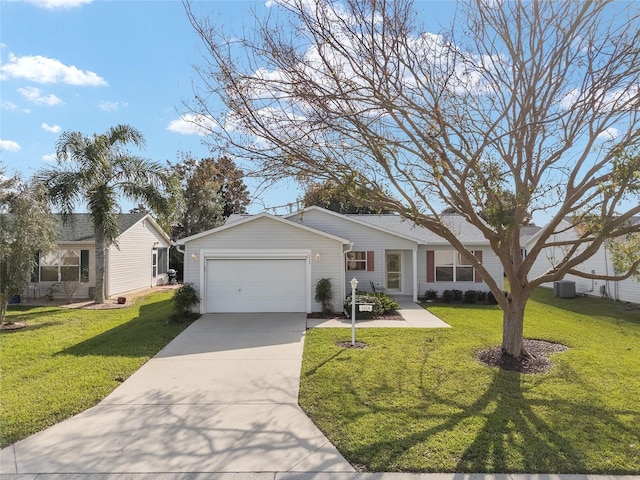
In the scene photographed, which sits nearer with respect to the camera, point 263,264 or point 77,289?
point 263,264

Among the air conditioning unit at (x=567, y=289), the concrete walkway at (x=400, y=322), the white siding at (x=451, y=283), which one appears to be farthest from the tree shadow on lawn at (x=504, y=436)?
the air conditioning unit at (x=567, y=289)

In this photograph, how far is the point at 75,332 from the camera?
424 inches

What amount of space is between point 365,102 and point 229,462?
5.82m

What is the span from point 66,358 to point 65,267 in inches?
444

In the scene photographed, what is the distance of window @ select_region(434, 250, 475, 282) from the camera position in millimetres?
18281

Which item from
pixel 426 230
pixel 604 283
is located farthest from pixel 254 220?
pixel 604 283

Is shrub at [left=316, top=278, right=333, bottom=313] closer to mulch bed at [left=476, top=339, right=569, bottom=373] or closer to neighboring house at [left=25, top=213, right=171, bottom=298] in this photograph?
mulch bed at [left=476, top=339, right=569, bottom=373]

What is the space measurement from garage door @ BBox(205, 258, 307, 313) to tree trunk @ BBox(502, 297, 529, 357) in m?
6.94

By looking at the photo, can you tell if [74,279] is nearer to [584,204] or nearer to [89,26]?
[89,26]

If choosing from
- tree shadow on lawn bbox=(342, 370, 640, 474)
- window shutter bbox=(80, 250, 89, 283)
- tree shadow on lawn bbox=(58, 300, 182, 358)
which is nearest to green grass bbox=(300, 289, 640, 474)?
tree shadow on lawn bbox=(342, 370, 640, 474)

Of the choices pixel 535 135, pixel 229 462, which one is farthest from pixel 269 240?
pixel 229 462

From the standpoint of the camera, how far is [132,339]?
9.70 meters

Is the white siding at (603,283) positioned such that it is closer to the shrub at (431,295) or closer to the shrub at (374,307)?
the shrub at (431,295)

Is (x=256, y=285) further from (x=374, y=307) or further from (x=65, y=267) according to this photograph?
(x=65, y=267)
